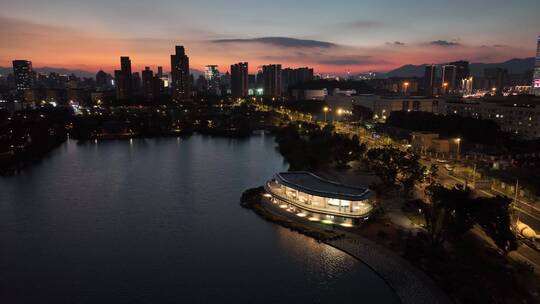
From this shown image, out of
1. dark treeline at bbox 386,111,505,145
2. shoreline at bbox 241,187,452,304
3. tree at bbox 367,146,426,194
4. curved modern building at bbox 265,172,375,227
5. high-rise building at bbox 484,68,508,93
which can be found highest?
high-rise building at bbox 484,68,508,93

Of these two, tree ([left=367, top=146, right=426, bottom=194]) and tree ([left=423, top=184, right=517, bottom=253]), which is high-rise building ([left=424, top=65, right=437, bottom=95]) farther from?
tree ([left=423, top=184, right=517, bottom=253])

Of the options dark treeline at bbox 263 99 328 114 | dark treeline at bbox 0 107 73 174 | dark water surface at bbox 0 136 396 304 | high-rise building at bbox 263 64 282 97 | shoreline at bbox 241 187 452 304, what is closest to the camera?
shoreline at bbox 241 187 452 304

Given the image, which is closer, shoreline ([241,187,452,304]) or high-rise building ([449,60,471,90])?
shoreline ([241,187,452,304])

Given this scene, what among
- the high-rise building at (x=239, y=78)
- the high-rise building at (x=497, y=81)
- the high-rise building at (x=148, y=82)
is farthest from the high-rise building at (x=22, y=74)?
the high-rise building at (x=497, y=81)

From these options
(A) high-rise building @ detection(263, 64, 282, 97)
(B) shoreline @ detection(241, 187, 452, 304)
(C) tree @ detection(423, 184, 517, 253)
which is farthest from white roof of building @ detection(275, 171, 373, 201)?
(A) high-rise building @ detection(263, 64, 282, 97)

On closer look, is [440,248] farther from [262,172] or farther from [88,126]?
[88,126]

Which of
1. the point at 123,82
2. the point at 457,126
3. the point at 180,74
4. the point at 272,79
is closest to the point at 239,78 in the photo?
the point at 272,79

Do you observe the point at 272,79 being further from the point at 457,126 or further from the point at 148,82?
the point at 457,126

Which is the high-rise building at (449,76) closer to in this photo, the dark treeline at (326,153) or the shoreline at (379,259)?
the dark treeline at (326,153)
